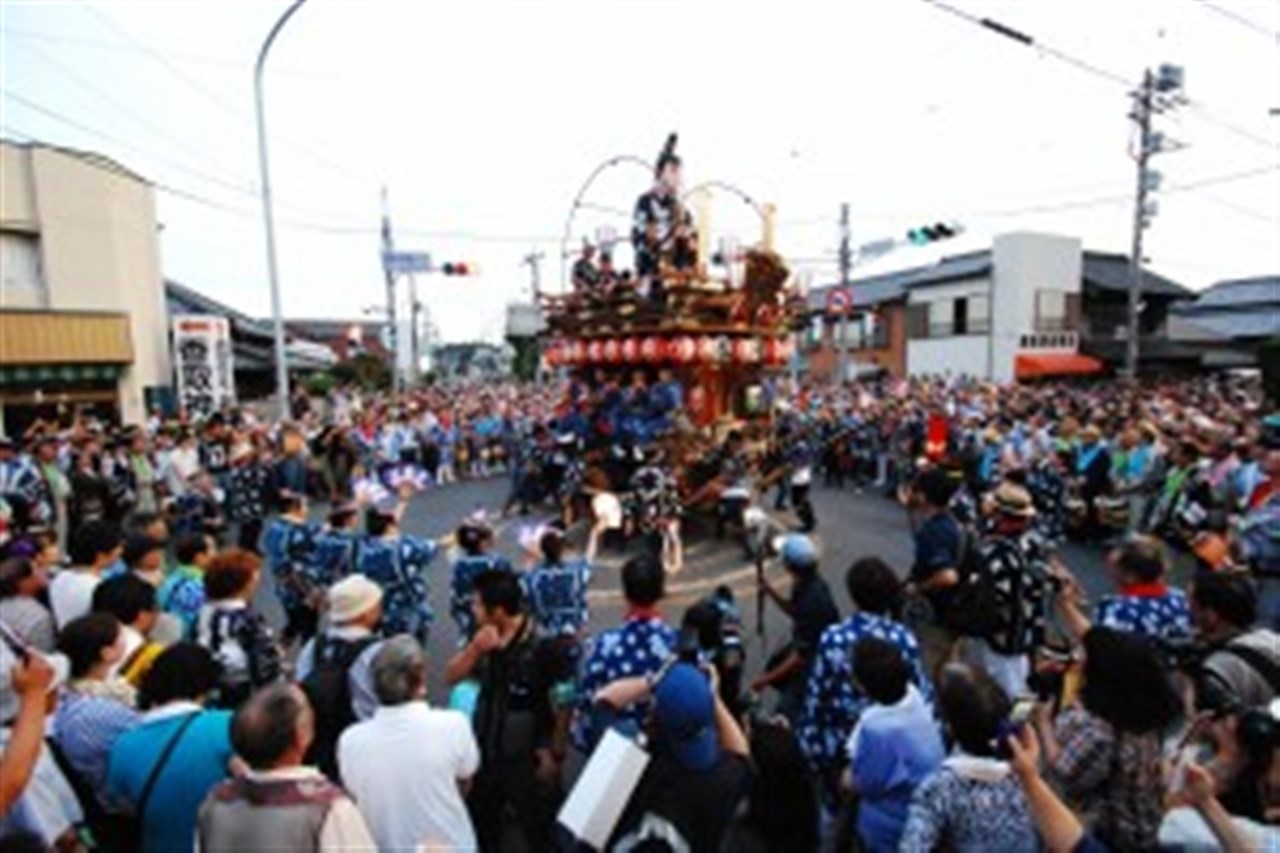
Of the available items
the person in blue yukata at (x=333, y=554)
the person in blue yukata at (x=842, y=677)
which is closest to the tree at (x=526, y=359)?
the person in blue yukata at (x=333, y=554)

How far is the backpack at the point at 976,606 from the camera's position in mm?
4516

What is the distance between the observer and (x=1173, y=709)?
8.38 ft

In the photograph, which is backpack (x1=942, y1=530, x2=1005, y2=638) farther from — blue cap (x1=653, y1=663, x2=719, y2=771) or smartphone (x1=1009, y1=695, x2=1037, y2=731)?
blue cap (x1=653, y1=663, x2=719, y2=771)

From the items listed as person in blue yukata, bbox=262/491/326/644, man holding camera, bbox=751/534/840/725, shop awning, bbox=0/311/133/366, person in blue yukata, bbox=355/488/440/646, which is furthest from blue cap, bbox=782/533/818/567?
shop awning, bbox=0/311/133/366

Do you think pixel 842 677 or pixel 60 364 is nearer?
pixel 842 677

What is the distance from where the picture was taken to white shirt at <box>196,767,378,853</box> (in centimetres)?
216

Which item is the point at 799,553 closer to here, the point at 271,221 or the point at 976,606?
the point at 976,606

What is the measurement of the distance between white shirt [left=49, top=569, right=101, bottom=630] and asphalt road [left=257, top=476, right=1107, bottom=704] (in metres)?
2.54

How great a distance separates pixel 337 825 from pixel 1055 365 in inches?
1363

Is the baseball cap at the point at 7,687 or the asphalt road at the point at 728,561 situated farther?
the asphalt road at the point at 728,561

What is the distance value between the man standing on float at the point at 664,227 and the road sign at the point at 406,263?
14.8 metres

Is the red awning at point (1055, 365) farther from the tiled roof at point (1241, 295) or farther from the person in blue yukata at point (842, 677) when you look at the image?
the person in blue yukata at point (842, 677)

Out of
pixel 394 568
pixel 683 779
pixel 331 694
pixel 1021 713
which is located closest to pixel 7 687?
pixel 331 694

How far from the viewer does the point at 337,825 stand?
218 centimetres
